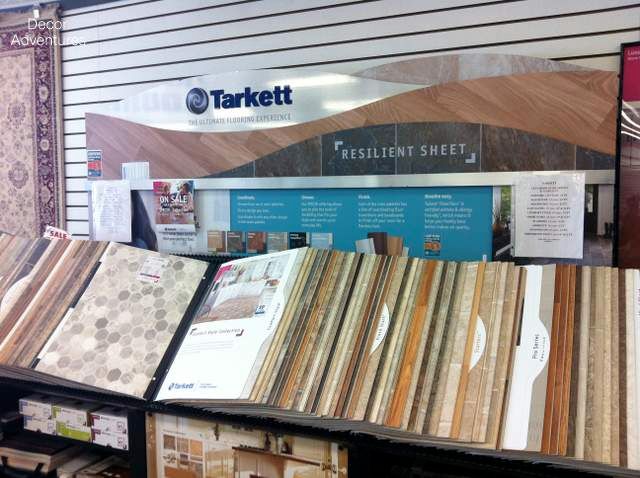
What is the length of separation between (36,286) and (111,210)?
2.24m

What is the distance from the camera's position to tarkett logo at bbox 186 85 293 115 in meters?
3.14

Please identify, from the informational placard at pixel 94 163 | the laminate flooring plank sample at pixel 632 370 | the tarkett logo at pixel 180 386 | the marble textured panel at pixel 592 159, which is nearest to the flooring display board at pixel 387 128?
the marble textured panel at pixel 592 159

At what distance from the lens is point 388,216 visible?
2.91 metres

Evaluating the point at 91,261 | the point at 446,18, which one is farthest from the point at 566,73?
the point at 91,261

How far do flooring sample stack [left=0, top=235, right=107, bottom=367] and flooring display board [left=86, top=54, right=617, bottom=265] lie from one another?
1.60 metres

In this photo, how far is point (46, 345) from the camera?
147cm

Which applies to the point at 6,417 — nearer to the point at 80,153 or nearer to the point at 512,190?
the point at 512,190

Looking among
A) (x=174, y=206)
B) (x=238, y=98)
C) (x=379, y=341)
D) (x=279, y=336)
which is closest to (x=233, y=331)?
(x=279, y=336)

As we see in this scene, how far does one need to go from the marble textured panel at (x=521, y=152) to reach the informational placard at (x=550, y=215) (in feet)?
0.19

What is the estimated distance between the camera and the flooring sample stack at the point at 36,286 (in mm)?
1501

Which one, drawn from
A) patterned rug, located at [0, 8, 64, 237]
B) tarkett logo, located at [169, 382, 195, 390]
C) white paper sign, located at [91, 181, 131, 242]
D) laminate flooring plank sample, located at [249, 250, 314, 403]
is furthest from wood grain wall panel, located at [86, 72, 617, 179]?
tarkett logo, located at [169, 382, 195, 390]

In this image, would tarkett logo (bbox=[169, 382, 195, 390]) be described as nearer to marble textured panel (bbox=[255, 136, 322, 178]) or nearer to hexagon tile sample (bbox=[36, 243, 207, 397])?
hexagon tile sample (bbox=[36, 243, 207, 397])

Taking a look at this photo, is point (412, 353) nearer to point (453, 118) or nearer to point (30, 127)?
point (453, 118)

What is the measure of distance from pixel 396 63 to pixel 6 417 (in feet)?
7.78
